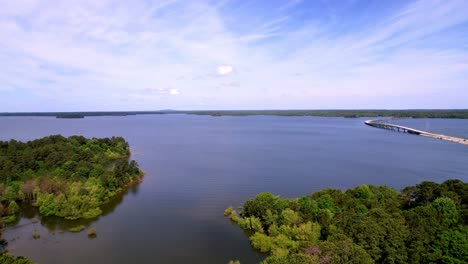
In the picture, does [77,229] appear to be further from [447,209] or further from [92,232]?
[447,209]

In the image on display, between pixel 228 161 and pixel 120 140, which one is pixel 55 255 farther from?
pixel 120 140

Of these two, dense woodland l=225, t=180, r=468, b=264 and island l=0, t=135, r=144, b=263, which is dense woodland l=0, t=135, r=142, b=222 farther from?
dense woodland l=225, t=180, r=468, b=264

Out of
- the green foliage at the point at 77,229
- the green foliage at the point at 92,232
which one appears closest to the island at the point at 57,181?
the green foliage at the point at 77,229

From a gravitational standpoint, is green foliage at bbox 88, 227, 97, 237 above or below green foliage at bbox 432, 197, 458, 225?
below

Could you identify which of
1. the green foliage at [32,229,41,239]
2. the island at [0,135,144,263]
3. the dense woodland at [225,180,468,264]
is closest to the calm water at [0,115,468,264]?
the green foliage at [32,229,41,239]

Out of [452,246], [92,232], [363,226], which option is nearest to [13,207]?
[92,232]

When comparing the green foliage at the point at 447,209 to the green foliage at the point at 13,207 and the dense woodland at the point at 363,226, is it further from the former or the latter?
the green foliage at the point at 13,207

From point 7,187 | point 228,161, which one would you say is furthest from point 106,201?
point 228,161
